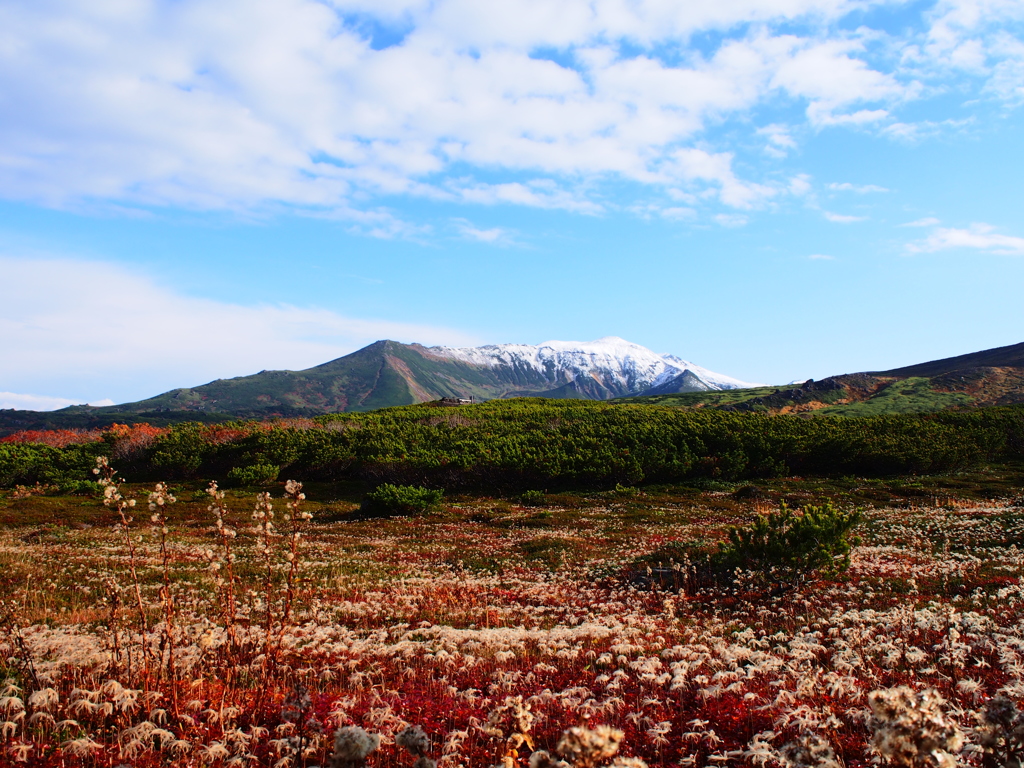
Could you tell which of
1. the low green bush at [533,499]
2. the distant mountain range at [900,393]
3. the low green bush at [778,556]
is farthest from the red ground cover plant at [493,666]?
the distant mountain range at [900,393]

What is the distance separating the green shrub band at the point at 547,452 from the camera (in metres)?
49.9

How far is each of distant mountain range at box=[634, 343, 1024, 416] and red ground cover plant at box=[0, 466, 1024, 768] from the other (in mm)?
86744

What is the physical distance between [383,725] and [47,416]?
211 m

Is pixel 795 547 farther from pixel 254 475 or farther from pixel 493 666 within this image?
pixel 254 475

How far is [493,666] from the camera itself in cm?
847

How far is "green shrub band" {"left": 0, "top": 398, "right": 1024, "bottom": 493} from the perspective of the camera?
49.9 meters

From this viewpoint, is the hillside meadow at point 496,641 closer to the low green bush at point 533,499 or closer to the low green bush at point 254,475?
the low green bush at point 533,499

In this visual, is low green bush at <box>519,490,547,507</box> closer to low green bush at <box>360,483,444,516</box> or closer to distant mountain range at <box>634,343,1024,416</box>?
low green bush at <box>360,483,444,516</box>

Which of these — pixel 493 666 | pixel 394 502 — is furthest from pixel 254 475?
pixel 493 666

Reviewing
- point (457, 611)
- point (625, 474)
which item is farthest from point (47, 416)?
point (457, 611)

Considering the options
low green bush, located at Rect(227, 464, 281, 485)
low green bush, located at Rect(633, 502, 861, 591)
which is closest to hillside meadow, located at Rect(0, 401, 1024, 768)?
low green bush, located at Rect(633, 502, 861, 591)

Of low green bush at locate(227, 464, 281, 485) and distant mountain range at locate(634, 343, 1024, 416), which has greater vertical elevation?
distant mountain range at locate(634, 343, 1024, 416)

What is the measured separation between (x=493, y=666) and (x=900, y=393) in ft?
389

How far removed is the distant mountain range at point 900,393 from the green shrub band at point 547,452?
101 ft
